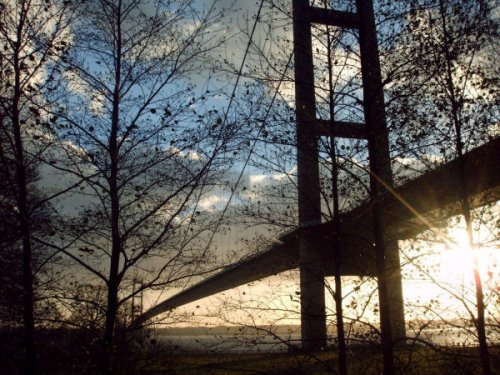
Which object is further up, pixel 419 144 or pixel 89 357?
pixel 419 144

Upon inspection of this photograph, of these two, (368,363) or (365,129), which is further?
(368,363)

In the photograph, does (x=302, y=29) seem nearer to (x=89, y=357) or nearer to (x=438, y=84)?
(x=438, y=84)

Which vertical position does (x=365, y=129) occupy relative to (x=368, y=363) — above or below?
above

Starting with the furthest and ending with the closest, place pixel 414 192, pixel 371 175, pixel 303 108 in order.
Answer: pixel 414 192
pixel 303 108
pixel 371 175

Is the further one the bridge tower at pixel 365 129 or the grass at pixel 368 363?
the bridge tower at pixel 365 129

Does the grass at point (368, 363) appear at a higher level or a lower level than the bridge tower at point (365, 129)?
lower

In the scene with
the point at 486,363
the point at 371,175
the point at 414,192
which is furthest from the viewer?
the point at 414,192

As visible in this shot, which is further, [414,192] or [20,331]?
[414,192]

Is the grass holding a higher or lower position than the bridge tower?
lower

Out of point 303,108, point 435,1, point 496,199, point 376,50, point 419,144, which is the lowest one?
point 496,199

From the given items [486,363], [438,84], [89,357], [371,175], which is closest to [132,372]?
[89,357]

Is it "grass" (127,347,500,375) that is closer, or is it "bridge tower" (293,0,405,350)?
"grass" (127,347,500,375)

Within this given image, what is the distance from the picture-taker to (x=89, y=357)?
244 inches

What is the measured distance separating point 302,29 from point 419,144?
2.41 meters
